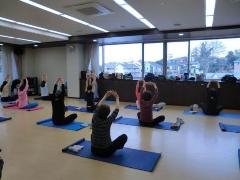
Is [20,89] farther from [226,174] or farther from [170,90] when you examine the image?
[226,174]

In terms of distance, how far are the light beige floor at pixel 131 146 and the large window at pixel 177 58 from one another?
3864 millimetres

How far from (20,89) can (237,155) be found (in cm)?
684

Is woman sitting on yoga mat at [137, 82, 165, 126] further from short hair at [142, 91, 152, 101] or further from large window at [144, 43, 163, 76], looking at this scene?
large window at [144, 43, 163, 76]

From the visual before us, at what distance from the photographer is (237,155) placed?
3.38 meters

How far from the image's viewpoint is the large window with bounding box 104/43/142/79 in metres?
9.59

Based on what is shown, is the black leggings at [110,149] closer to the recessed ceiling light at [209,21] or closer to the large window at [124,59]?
the recessed ceiling light at [209,21]

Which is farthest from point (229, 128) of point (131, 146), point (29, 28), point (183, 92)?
point (29, 28)

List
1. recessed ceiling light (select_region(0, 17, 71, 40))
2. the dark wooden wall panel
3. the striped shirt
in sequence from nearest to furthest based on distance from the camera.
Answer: the striped shirt < recessed ceiling light (select_region(0, 17, 71, 40)) < the dark wooden wall panel

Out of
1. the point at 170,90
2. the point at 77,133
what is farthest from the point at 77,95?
the point at 77,133

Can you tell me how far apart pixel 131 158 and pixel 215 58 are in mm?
6797

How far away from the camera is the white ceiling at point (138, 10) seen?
452cm

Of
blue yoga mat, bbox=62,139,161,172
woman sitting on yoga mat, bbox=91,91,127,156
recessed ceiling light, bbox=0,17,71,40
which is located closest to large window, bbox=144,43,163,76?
recessed ceiling light, bbox=0,17,71,40

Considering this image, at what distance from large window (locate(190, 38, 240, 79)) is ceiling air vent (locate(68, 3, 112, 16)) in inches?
192

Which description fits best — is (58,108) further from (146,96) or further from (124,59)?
(124,59)
